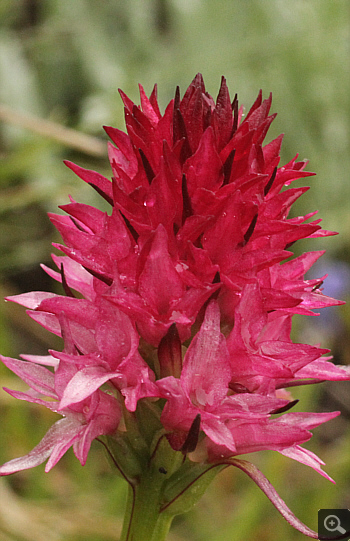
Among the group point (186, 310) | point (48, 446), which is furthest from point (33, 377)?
point (186, 310)

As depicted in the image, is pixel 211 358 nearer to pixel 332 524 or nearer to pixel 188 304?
pixel 188 304

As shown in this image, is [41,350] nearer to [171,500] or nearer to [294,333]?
[294,333]

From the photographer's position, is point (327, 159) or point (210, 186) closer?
point (210, 186)

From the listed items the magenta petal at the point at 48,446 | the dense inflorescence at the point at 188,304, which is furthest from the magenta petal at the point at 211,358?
the magenta petal at the point at 48,446

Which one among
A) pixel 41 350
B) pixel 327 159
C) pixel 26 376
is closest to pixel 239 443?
pixel 26 376

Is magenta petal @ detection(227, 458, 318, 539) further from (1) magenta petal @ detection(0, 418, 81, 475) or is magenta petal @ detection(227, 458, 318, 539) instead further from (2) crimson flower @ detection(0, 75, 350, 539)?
(1) magenta petal @ detection(0, 418, 81, 475)

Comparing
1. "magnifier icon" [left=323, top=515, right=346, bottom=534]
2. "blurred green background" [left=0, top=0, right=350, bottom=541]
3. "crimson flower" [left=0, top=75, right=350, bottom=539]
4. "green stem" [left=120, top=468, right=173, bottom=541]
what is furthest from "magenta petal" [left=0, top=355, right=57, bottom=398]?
"blurred green background" [left=0, top=0, right=350, bottom=541]

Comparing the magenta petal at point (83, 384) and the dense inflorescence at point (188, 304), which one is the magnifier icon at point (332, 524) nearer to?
the dense inflorescence at point (188, 304)
